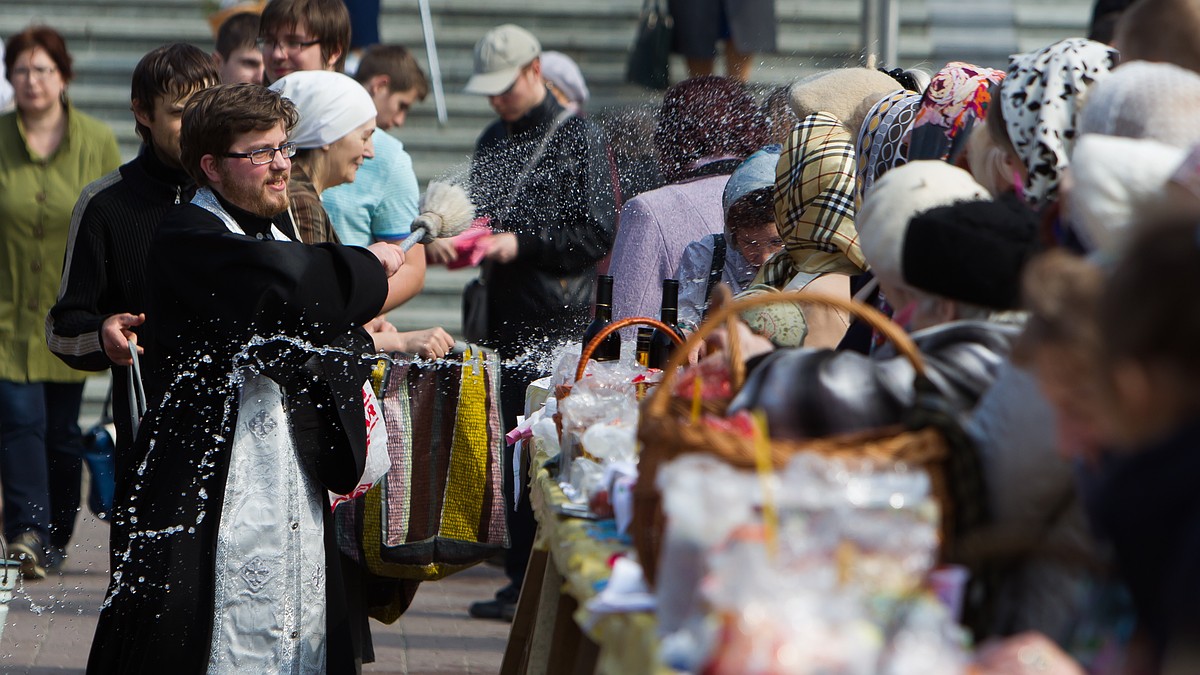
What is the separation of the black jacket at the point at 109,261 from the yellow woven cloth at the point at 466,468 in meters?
0.89

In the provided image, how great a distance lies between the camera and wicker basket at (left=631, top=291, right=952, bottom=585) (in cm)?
161

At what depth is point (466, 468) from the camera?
3.98 m

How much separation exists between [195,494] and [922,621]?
2348 mm

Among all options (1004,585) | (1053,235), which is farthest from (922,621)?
(1053,235)

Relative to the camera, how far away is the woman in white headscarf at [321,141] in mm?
3895

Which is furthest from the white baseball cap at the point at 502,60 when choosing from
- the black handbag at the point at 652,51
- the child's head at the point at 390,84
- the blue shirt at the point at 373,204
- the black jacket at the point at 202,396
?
the black jacket at the point at 202,396

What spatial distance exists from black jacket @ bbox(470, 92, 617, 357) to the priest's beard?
1.43 m

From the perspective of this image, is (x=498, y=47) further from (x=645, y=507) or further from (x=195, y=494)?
(x=645, y=507)

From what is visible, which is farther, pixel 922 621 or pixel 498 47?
pixel 498 47

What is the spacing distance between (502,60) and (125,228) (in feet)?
7.84

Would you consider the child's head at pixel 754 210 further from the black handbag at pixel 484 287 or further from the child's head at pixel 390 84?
the child's head at pixel 390 84

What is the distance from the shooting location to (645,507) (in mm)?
1883

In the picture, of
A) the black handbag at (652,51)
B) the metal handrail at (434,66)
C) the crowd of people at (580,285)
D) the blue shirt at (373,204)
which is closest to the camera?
the crowd of people at (580,285)

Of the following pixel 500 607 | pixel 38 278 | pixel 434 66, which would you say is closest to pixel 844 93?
pixel 500 607
